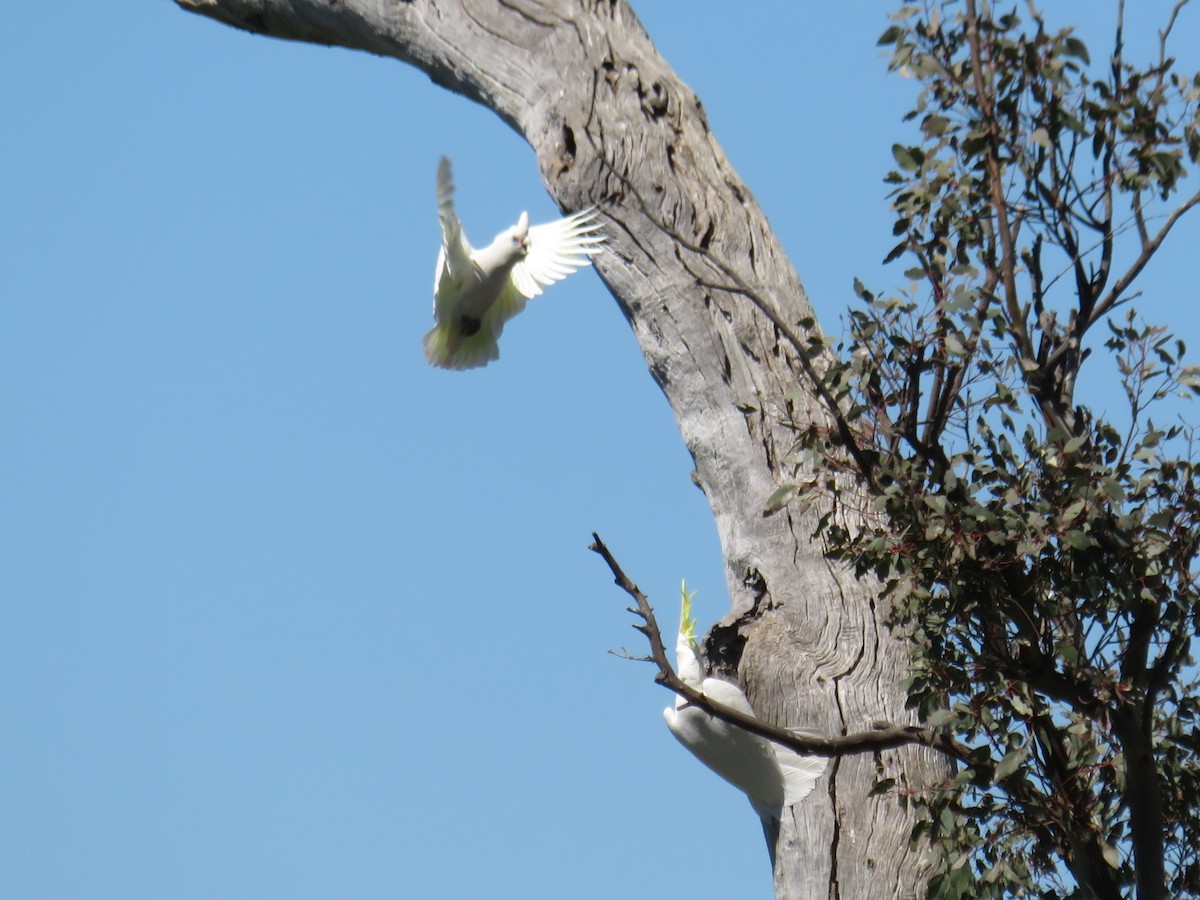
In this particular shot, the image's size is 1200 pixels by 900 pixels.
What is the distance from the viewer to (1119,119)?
2154 mm

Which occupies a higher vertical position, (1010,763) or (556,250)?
(556,250)

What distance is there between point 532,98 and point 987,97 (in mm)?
1783

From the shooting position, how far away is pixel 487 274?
463cm

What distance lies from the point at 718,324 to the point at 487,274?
4.67 feet

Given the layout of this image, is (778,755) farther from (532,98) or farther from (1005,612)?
(532,98)

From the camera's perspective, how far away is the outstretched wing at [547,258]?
371 centimetres

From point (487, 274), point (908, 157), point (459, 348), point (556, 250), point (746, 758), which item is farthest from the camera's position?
point (459, 348)

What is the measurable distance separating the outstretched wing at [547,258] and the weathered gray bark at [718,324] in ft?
0.26

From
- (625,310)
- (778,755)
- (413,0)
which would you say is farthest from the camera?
(413,0)

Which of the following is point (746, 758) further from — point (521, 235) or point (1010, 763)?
point (521, 235)

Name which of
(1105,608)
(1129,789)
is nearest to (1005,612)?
(1105,608)

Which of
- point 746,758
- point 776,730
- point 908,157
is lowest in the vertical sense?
point 776,730

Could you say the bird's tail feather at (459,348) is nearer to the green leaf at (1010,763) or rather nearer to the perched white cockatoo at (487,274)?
the perched white cockatoo at (487,274)

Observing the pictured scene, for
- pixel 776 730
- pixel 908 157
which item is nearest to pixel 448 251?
pixel 908 157
